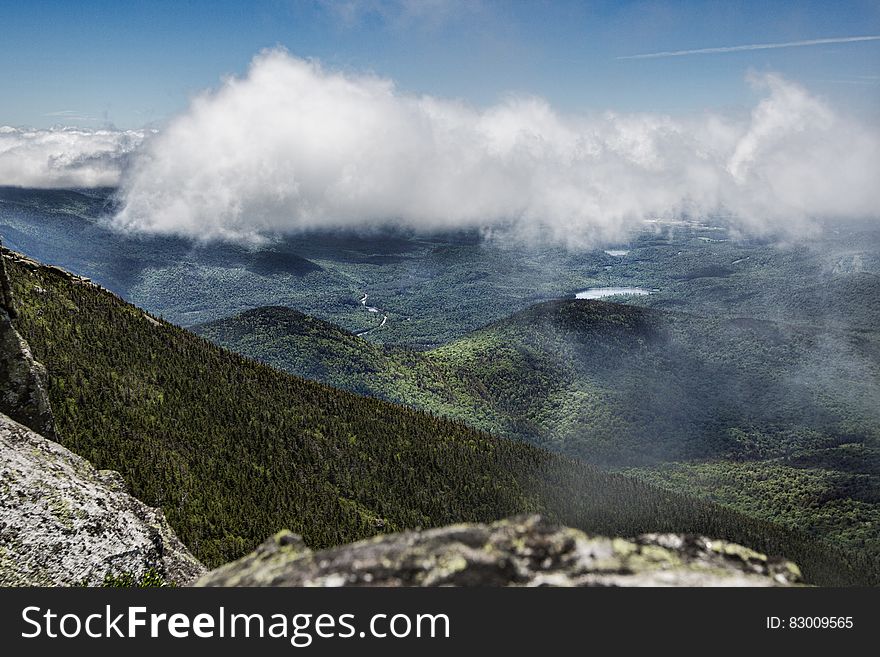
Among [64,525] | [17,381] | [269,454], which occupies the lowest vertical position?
[269,454]

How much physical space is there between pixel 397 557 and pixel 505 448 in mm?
180678

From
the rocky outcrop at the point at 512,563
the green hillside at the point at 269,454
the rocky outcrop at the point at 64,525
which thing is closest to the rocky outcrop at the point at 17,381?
the rocky outcrop at the point at 64,525

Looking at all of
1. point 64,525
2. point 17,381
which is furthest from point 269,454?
point 64,525

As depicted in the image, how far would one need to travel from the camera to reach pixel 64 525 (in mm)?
31422

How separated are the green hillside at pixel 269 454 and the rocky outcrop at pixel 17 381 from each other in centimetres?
3712

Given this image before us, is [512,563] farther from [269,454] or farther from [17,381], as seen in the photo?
[269,454]

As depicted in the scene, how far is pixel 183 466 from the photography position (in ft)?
331

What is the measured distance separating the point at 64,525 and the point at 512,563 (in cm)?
3174

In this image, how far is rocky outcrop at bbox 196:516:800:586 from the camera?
419 inches

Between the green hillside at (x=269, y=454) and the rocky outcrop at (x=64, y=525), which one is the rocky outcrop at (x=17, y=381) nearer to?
the rocky outcrop at (x=64, y=525)

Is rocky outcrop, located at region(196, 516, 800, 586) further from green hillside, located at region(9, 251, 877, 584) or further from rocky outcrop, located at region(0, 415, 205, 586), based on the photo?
green hillside, located at region(9, 251, 877, 584)

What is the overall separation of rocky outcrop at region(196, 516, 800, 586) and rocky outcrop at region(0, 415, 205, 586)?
2456 cm
